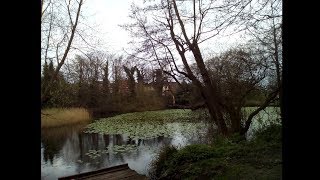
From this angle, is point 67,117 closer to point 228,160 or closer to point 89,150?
point 89,150

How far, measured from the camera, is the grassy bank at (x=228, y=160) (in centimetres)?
548

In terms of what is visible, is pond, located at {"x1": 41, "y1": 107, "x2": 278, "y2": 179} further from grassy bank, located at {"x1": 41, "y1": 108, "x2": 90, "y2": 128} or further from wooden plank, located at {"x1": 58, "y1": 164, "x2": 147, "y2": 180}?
wooden plank, located at {"x1": 58, "y1": 164, "x2": 147, "y2": 180}

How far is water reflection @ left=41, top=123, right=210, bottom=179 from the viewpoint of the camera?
9.61m

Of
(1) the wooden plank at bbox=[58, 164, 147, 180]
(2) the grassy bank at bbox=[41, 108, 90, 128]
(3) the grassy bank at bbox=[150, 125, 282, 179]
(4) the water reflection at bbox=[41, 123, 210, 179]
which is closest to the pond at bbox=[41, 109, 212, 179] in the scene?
(4) the water reflection at bbox=[41, 123, 210, 179]

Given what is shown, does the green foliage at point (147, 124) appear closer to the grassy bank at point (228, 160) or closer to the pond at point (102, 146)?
the pond at point (102, 146)

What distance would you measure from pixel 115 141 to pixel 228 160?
315 inches

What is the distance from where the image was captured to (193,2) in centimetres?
968

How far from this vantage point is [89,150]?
39.1ft

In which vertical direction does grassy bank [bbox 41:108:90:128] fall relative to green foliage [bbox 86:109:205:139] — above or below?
above

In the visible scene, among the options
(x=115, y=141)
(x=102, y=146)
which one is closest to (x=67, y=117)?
(x=115, y=141)

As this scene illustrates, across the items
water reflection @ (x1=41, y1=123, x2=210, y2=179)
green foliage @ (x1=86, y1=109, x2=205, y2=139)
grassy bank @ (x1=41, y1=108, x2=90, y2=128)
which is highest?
grassy bank @ (x1=41, y1=108, x2=90, y2=128)

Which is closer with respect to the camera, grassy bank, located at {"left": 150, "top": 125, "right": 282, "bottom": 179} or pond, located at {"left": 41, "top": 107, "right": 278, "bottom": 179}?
grassy bank, located at {"left": 150, "top": 125, "right": 282, "bottom": 179}
